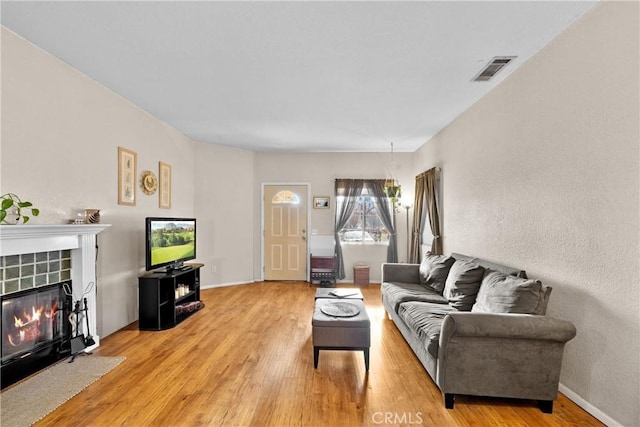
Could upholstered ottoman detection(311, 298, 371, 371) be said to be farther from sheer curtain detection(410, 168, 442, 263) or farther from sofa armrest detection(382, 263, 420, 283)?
sheer curtain detection(410, 168, 442, 263)

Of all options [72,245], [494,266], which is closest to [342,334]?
[494,266]

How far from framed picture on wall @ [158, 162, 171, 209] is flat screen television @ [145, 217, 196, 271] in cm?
49

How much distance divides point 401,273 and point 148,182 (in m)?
3.67

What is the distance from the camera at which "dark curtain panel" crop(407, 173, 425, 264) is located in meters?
5.96

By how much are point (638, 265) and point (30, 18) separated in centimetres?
429

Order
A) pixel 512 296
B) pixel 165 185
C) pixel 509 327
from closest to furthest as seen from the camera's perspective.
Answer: pixel 509 327, pixel 512 296, pixel 165 185

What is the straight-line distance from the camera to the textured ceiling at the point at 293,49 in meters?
2.21

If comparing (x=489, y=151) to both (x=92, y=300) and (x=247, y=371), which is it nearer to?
(x=247, y=371)

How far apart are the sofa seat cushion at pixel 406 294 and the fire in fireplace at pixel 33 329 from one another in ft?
10.8

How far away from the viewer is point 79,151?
3.26m

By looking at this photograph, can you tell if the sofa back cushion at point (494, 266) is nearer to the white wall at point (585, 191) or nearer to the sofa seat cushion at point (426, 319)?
the white wall at point (585, 191)

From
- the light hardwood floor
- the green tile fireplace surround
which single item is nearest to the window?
the light hardwood floor

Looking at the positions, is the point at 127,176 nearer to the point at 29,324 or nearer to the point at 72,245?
the point at 72,245

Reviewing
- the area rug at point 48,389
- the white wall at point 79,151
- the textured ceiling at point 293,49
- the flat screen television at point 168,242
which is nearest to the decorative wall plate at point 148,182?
the white wall at point 79,151
